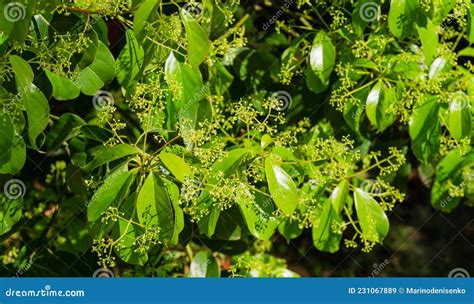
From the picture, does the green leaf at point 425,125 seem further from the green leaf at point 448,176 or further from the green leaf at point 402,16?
the green leaf at point 402,16

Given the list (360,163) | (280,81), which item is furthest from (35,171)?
(360,163)

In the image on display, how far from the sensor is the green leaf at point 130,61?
85.0 inches

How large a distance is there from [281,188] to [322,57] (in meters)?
0.61

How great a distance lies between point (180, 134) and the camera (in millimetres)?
2094

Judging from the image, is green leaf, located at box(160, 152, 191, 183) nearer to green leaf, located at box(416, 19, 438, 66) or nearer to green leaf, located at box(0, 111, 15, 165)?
green leaf, located at box(0, 111, 15, 165)

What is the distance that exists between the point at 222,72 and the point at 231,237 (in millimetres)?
565

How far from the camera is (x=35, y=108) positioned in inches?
81.4

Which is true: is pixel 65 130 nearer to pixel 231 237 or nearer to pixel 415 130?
pixel 231 237

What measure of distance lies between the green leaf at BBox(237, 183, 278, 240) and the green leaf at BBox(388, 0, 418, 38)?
67cm

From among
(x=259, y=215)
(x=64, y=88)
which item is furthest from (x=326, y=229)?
(x=64, y=88)

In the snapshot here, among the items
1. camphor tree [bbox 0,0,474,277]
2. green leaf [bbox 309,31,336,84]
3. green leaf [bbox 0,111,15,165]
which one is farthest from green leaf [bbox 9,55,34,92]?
green leaf [bbox 309,31,336,84]

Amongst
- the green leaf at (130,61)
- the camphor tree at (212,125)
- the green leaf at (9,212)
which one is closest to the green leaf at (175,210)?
the camphor tree at (212,125)

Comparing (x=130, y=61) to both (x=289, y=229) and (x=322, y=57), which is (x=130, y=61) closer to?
(x=322, y=57)

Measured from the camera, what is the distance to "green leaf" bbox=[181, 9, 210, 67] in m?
1.98
